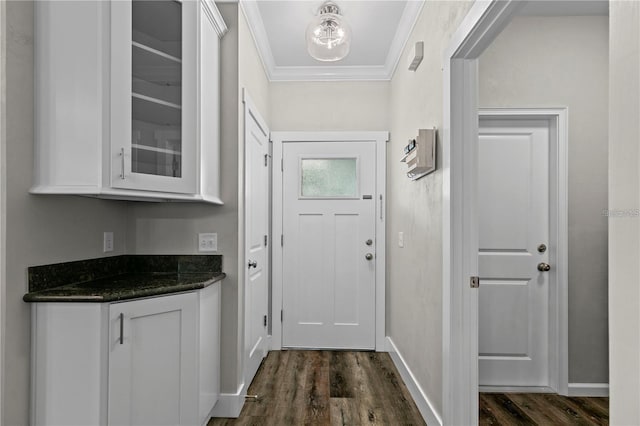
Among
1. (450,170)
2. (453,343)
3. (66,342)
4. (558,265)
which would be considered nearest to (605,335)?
(558,265)

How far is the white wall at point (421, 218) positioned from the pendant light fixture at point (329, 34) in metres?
0.52

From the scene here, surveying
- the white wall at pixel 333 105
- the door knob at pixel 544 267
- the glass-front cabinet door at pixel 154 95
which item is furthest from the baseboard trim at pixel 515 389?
the glass-front cabinet door at pixel 154 95

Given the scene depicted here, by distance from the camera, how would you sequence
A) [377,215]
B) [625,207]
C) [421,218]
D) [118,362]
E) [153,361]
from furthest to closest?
[377,215]
[421,218]
[153,361]
[118,362]
[625,207]

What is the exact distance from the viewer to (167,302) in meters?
1.91

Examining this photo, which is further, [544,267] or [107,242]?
[544,267]

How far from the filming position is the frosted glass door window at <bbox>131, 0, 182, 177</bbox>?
185cm

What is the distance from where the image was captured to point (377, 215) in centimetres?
384

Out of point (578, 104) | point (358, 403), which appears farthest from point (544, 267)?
point (358, 403)

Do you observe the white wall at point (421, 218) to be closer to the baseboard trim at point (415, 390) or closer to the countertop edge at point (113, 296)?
the baseboard trim at point (415, 390)

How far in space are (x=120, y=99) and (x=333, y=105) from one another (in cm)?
241

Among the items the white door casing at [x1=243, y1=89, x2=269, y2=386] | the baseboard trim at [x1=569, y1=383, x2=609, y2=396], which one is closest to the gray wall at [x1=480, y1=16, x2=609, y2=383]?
the baseboard trim at [x1=569, y1=383, x2=609, y2=396]

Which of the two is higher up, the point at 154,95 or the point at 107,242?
the point at 154,95

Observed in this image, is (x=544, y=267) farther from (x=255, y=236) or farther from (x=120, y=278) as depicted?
(x=120, y=278)

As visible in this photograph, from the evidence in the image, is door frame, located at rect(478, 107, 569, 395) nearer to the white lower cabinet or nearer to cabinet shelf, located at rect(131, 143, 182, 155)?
cabinet shelf, located at rect(131, 143, 182, 155)
